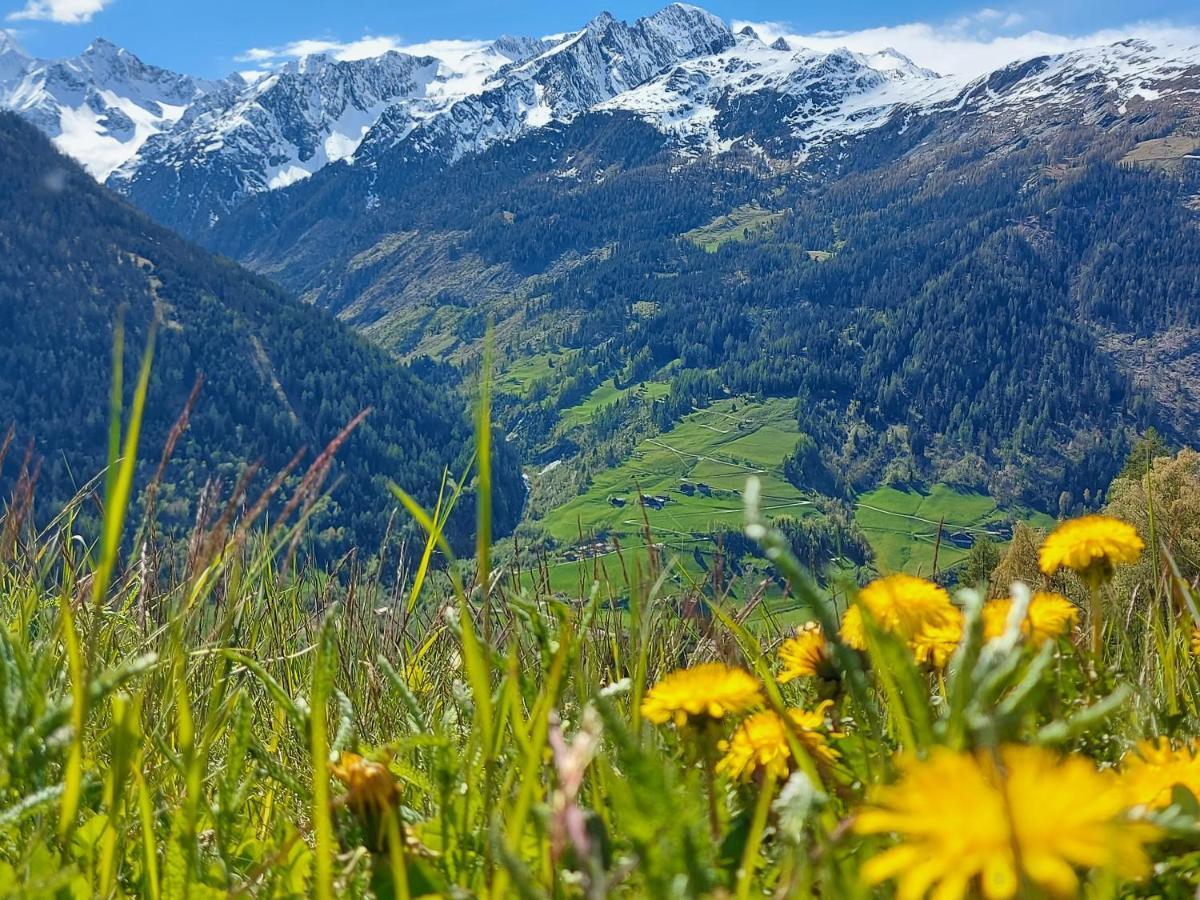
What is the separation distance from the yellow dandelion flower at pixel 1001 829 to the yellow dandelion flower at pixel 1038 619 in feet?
2.57

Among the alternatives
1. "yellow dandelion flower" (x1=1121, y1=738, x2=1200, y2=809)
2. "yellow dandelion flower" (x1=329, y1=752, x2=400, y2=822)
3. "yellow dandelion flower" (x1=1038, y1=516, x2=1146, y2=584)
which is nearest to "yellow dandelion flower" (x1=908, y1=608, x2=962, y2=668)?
"yellow dandelion flower" (x1=1038, y1=516, x2=1146, y2=584)

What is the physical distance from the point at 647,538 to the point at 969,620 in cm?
203

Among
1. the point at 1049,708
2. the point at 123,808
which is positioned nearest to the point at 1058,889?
the point at 1049,708

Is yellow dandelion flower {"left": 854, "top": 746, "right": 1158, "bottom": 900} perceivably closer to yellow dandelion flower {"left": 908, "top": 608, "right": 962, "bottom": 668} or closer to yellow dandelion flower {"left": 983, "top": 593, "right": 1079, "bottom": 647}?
yellow dandelion flower {"left": 983, "top": 593, "right": 1079, "bottom": 647}

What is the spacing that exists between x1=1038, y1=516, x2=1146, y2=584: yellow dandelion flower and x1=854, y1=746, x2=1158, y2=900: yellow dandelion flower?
1292 mm

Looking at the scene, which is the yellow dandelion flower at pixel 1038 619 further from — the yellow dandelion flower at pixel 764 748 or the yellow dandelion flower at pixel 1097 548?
the yellow dandelion flower at pixel 764 748

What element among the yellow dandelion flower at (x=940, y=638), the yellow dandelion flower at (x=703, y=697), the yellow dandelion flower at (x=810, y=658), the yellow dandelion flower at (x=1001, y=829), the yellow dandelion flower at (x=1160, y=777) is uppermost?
the yellow dandelion flower at (x=1001, y=829)

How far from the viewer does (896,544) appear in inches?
7402

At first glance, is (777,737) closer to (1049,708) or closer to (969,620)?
(1049,708)

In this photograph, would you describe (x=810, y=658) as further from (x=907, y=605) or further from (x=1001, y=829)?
(x=1001, y=829)

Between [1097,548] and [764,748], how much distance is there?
0.84 m

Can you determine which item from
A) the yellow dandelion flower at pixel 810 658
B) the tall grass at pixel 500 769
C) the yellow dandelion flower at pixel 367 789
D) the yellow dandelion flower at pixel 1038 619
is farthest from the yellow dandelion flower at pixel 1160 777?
the yellow dandelion flower at pixel 367 789

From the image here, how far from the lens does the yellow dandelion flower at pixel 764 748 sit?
1459 mm

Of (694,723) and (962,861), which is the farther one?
(694,723)
